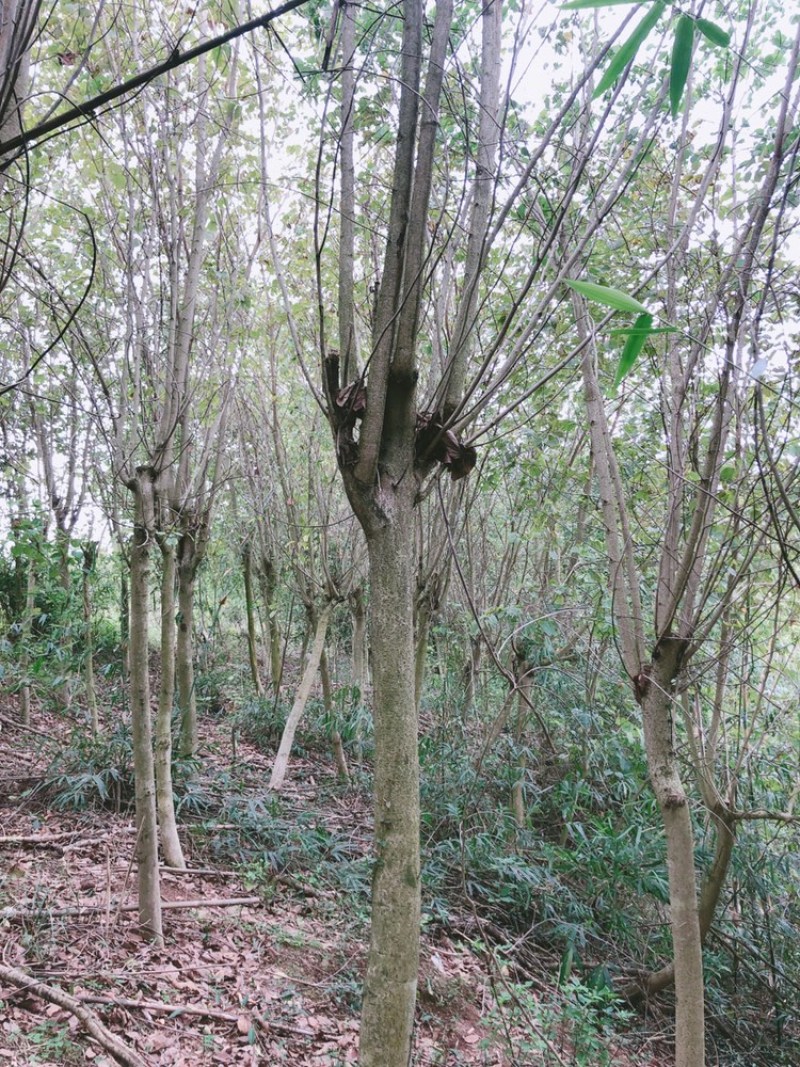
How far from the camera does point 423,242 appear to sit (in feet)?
5.66

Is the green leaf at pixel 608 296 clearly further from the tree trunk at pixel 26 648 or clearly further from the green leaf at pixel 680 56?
the tree trunk at pixel 26 648

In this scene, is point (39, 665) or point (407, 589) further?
point (39, 665)

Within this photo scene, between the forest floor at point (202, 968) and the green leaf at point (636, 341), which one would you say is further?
the forest floor at point (202, 968)

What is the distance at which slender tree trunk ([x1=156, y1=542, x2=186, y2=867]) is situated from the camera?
3654 millimetres

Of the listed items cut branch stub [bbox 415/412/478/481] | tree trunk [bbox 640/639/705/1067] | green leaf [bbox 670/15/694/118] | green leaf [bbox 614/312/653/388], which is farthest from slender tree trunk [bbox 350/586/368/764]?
green leaf [bbox 670/15/694/118]

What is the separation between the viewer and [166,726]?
12.2 feet

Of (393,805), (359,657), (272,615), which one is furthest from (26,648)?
(393,805)

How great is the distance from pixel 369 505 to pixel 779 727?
3.44 m

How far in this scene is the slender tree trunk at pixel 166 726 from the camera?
3654 mm

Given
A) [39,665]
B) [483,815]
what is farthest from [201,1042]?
[39,665]

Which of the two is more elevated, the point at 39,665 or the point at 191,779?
the point at 39,665

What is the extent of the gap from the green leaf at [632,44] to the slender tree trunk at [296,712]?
5629mm

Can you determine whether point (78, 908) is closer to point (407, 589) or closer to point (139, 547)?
point (139, 547)

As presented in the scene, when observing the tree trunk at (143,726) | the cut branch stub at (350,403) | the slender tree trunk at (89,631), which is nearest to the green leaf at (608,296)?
the cut branch stub at (350,403)
